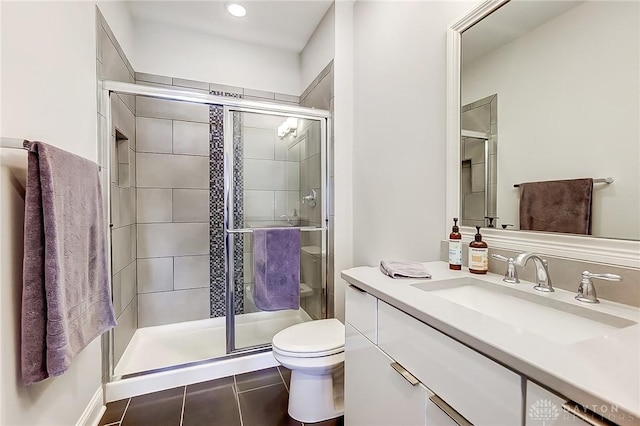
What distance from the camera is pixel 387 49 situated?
5.63 ft

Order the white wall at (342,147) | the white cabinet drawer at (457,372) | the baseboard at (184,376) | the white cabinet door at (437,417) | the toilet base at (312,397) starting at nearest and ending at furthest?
the white cabinet drawer at (457,372) < the white cabinet door at (437,417) < the toilet base at (312,397) < the baseboard at (184,376) < the white wall at (342,147)

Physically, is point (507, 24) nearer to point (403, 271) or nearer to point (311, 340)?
point (403, 271)

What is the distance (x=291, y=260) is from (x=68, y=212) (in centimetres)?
126

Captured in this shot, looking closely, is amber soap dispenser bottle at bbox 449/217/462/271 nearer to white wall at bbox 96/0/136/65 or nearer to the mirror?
the mirror

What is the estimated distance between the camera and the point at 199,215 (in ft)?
8.57

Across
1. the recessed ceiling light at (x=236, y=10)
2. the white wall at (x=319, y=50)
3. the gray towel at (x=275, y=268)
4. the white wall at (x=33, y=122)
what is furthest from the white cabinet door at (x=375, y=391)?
the recessed ceiling light at (x=236, y=10)

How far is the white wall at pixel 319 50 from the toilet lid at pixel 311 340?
1.93 meters

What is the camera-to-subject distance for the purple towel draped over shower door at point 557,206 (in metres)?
0.88

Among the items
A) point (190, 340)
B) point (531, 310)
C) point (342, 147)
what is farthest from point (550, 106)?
point (190, 340)

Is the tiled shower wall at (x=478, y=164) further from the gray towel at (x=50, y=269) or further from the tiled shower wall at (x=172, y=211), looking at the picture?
the tiled shower wall at (x=172, y=211)

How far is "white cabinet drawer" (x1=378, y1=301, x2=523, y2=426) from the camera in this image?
1.78 ft

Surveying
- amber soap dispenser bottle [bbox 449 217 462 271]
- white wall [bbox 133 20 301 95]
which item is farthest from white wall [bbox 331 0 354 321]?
amber soap dispenser bottle [bbox 449 217 462 271]

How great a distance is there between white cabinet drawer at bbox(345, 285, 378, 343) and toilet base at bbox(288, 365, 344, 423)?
0.54 metres

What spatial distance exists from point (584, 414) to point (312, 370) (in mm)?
1213
